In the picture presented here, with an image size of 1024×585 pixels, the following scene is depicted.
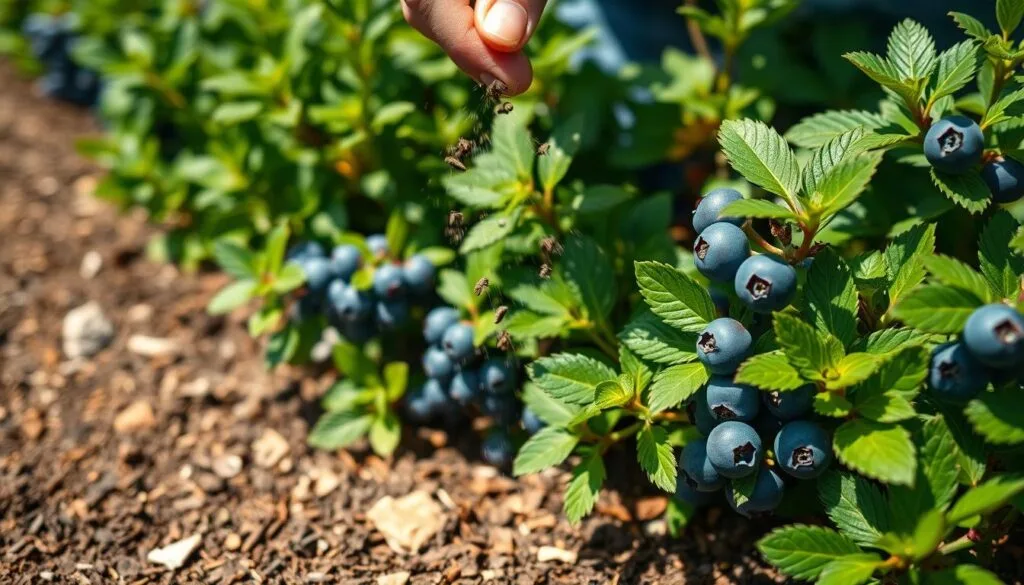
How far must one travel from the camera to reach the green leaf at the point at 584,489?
189cm

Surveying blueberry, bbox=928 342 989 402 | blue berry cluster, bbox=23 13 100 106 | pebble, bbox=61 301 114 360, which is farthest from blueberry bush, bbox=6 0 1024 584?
blue berry cluster, bbox=23 13 100 106

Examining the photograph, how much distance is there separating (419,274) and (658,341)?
78 centimetres

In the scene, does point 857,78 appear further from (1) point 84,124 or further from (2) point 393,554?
(1) point 84,124

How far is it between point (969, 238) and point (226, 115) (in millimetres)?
2099

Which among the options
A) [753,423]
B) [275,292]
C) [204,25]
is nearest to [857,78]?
[753,423]

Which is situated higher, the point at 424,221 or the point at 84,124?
the point at 424,221

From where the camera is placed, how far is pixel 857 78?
2.57 meters

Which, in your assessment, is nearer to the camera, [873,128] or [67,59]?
[873,128]

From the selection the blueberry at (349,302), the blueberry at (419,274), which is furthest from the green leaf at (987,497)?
the blueberry at (349,302)

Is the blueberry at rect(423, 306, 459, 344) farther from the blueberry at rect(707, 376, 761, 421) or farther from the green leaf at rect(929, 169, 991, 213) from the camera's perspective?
the green leaf at rect(929, 169, 991, 213)

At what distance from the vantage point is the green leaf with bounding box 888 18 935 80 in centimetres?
181

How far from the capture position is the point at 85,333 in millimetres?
2904

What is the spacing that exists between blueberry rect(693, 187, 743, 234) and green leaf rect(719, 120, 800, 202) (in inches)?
2.0

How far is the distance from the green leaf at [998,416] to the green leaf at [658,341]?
0.52 metres
